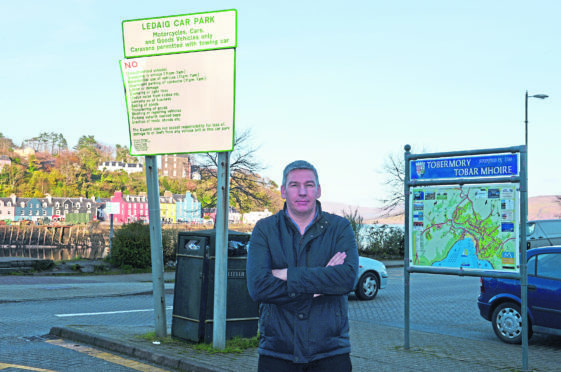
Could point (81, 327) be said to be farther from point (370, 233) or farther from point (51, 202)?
point (51, 202)

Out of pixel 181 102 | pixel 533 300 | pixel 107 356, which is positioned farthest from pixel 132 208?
pixel 181 102

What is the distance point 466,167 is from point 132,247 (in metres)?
17.3

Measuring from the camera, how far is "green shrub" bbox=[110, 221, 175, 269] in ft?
77.0

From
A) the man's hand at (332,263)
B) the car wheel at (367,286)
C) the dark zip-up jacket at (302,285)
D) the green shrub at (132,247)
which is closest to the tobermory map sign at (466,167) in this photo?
the dark zip-up jacket at (302,285)

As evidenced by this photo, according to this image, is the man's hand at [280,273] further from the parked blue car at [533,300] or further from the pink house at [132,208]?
the pink house at [132,208]

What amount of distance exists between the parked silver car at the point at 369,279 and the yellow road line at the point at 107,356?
26.6 ft

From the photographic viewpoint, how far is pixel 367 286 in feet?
50.8

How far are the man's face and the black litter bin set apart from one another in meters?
4.42

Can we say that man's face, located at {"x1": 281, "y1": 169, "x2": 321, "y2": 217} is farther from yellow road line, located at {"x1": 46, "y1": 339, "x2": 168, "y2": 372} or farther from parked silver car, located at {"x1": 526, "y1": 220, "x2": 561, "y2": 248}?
parked silver car, located at {"x1": 526, "y1": 220, "x2": 561, "y2": 248}

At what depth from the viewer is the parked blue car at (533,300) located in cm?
911

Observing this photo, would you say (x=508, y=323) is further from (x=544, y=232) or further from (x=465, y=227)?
(x=544, y=232)

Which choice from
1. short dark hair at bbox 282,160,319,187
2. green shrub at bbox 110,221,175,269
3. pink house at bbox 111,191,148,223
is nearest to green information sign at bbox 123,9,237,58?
short dark hair at bbox 282,160,319,187

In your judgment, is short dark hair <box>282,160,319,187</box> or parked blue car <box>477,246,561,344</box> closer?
short dark hair <box>282,160,319,187</box>

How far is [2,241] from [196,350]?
407ft
